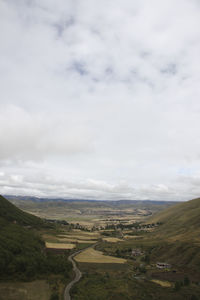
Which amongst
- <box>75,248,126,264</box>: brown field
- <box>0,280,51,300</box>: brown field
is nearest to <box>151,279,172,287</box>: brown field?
<box>75,248,126,264</box>: brown field

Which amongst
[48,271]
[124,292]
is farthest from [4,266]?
[124,292]

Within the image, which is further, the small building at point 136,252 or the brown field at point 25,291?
the small building at point 136,252

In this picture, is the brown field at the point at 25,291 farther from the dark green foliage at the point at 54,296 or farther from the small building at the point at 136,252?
the small building at the point at 136,252

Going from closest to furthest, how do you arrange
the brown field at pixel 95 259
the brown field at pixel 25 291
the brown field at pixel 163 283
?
the brown field at pixel 25 291
the brown field at pixel 163 283
the brown field at pixel 95 259

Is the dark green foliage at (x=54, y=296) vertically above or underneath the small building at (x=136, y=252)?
above

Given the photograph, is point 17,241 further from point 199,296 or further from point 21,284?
point 199,296

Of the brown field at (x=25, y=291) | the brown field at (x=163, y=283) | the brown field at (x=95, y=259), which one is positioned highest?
the brown field at (x=25, y=291)

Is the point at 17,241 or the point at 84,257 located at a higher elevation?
the point at 17,241

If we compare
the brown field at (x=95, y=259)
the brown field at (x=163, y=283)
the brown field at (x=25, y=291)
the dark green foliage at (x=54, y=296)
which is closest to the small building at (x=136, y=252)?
the brown field at (x=95, y=259)

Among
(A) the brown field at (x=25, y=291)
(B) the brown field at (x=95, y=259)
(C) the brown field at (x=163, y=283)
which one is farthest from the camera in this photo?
(B) the brown field at (x=95, y=259)
